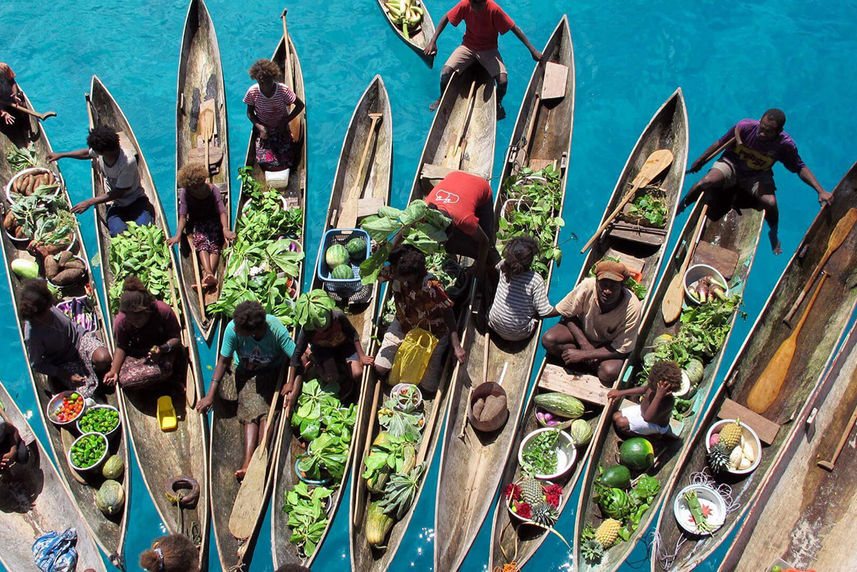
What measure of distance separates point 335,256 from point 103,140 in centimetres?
281

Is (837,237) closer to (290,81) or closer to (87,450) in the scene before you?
(290,81)

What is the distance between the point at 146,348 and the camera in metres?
6.08

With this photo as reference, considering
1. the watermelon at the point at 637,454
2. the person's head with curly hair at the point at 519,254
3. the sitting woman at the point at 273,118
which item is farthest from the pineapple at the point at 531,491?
the sitting woman at the point at 273,118

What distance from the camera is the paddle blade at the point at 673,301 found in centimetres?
660

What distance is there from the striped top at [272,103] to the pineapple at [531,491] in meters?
5.37

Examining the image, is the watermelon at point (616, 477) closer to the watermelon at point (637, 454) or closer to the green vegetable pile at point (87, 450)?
the watermelon at point (637, 454)

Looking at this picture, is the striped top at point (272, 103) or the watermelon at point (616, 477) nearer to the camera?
the watermelon at point (616, 477)

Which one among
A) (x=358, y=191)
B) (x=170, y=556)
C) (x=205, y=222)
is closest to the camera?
(x=170, y=556)

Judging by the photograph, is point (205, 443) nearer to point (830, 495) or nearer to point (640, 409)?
point (640, 409)

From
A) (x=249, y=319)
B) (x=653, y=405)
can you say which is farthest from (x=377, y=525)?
(x=653, y=405)

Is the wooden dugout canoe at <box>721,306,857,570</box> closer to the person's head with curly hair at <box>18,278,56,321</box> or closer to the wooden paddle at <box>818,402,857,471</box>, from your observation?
the wooden paddle at <box>818,402,857,471</box>

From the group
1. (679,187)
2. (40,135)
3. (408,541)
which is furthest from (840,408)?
(40,135)

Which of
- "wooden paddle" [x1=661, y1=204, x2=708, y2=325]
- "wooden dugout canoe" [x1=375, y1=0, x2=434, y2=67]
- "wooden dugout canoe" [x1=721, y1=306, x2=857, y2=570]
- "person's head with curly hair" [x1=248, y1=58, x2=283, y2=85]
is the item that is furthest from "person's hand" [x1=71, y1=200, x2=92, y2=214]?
"wooden dugout canoe" [x1=721, y1=306, x2=857, y2=570]

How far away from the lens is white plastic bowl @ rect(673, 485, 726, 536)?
5461mm
